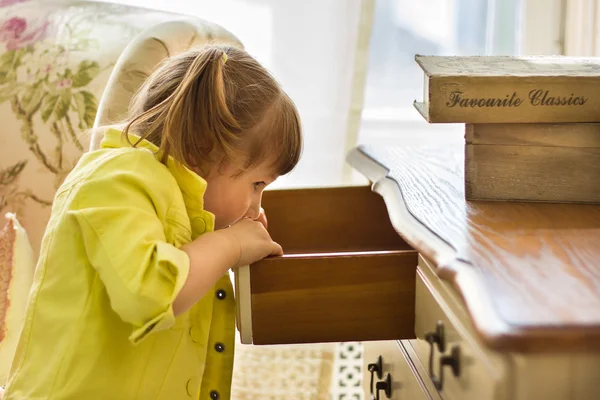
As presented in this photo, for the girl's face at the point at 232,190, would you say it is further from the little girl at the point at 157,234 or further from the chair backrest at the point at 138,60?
the chair backrest at the point at 138,60

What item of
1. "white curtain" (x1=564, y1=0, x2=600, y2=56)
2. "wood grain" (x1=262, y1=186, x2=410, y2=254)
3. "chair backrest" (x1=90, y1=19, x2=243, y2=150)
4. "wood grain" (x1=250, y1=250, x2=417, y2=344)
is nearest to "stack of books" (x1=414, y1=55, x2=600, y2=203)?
"wood grain" (x1=250, y1=250, x2=417, y2=344)

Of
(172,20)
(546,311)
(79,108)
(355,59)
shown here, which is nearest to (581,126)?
(546,311)

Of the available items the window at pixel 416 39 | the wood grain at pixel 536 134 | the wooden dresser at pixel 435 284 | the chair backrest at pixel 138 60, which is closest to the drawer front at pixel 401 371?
the wooden dresser at pixel 435 284

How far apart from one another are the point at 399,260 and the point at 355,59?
3.31 feet

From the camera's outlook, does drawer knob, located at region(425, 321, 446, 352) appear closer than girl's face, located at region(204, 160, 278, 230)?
Yes

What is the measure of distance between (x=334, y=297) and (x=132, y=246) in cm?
25

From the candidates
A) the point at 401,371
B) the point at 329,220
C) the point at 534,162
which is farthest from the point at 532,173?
the point at 329,220

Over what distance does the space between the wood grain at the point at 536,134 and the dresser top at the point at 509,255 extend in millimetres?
72

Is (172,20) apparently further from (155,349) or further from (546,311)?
(546,311)

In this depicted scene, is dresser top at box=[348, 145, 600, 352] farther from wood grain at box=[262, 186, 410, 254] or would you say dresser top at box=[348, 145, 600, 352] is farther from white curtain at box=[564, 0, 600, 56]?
white curtain at box=[564, 0, 600, 56]

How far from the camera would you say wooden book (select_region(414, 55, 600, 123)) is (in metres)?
0.84

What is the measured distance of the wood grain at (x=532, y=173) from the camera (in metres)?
0.87

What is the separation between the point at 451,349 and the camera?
723 mm

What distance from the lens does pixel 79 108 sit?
4.41ft
